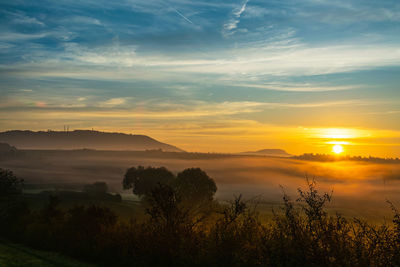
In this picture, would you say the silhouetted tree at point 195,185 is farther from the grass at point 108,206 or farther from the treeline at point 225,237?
the treeline at point 225,237

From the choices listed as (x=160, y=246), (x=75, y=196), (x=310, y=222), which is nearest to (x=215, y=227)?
(x=160, y=246)

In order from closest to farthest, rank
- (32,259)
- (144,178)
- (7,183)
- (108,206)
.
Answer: (32,259), (7,183), (108,206), (144,178)

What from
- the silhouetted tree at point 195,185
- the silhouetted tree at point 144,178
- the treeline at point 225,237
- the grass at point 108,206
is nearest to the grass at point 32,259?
the treeline at point 225,237

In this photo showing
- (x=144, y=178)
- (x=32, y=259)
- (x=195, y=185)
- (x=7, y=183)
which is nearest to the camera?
(x=32, y=259)

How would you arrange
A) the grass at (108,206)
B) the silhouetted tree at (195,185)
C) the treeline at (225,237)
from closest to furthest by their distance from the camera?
the treeline at (225,237), the grass at (108,206), the silhouetted tree at (195,185)

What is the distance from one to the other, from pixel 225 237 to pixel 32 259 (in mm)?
15536

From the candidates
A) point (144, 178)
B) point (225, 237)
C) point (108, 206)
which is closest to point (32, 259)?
point (225, 237)

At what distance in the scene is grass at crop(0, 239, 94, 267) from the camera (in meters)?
26.4

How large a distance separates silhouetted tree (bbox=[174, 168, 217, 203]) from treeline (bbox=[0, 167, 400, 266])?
50.8 metres

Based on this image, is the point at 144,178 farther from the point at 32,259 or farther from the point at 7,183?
the point at 32,259

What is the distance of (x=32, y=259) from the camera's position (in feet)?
93.5

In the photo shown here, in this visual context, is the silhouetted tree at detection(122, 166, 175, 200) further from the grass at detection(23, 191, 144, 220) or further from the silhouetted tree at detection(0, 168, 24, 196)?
the silhouetted tree at detection(0, 168, 24, 196)

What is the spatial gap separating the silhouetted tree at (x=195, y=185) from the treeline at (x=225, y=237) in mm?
50813

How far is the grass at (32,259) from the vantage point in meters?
26.4
